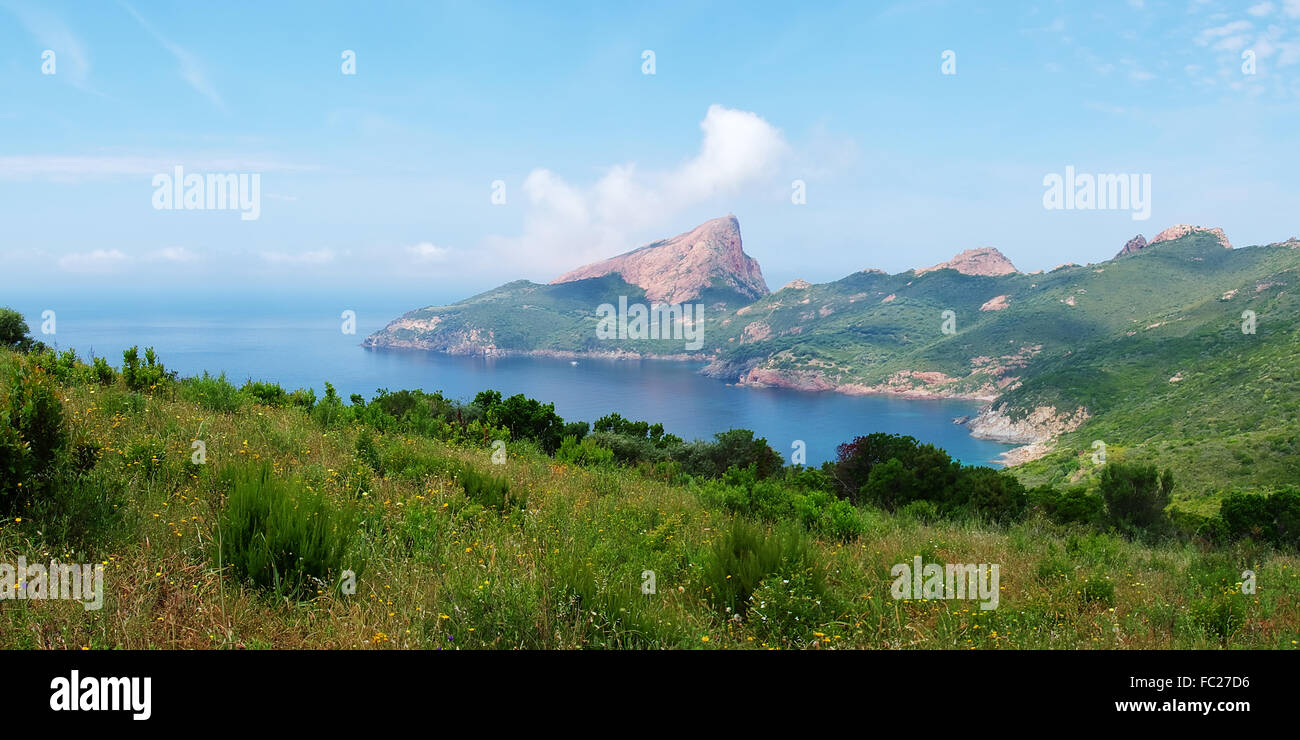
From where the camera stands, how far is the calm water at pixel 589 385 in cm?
10762

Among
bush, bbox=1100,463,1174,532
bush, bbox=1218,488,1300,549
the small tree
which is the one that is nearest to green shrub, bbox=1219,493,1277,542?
bush, bbox=1218,488,1300,549

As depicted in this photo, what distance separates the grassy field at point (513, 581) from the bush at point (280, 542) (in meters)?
0.09

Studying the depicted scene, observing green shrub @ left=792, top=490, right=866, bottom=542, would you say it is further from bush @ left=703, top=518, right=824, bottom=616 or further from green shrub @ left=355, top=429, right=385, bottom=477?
green shrub @ left=355, top=429, right=385, bottom=477

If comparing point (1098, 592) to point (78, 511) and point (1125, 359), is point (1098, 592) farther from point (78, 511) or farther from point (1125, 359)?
point (1125, 359)

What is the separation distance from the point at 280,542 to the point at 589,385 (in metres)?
142

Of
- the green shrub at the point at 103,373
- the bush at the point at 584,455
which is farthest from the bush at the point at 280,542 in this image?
the bush at the point at 584,455

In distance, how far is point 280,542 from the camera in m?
3.58

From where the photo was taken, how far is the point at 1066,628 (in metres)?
3.93

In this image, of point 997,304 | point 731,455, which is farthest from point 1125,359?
point 731,455
